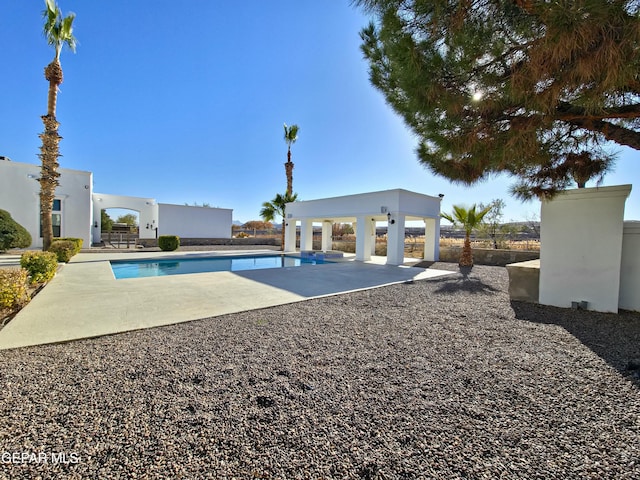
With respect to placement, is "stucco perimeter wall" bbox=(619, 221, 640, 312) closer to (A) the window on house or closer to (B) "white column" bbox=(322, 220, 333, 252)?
(B) "white column" bbox=(322, 220, 333, 252)

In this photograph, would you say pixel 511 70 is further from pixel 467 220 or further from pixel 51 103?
pixel 51 103

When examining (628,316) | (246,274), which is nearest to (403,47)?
(628,316)

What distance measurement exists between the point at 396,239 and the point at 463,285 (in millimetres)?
6374

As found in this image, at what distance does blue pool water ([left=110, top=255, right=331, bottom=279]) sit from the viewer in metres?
12.8

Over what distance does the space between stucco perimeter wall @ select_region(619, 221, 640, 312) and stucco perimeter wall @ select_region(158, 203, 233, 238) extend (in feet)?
97.9

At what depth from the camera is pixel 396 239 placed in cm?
1553

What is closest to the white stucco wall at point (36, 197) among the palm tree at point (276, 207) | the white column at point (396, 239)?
the palm tree at point (276, 207)

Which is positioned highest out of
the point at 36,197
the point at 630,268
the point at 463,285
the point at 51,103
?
the point at 51,103

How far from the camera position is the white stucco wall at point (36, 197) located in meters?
16.9

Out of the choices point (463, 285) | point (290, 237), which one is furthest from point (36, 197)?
point (463, 285)

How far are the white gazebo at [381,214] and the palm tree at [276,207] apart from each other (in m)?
1.35

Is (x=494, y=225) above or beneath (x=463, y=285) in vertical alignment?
above

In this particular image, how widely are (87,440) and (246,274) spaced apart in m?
8.92

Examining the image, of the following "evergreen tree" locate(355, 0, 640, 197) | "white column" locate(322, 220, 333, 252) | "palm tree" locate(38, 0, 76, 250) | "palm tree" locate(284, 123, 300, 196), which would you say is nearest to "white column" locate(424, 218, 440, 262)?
"white column" locate(322, 220, 333, 252)
